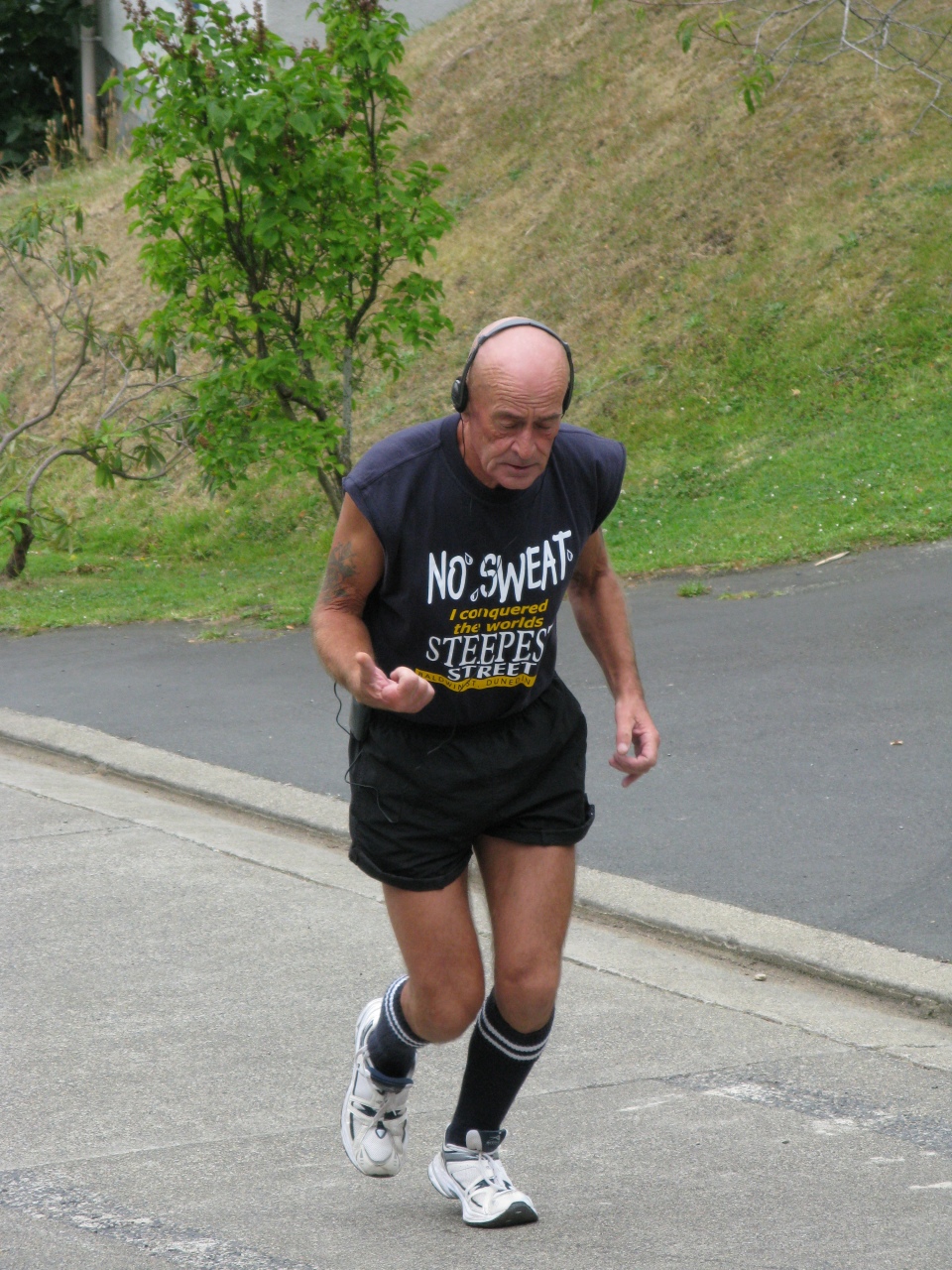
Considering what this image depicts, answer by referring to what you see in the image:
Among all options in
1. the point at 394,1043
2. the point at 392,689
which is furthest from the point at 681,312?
the point at 392,689

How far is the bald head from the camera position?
3027mm

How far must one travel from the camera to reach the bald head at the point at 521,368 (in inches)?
119

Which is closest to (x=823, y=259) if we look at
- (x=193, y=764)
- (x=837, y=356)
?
(x=837, y=356)

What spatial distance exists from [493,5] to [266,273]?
47.6ft

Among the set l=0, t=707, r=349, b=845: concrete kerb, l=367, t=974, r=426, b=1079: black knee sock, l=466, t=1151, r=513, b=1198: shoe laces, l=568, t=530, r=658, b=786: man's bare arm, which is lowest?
l=0, t=707, r=349, b=845: concrete kerb

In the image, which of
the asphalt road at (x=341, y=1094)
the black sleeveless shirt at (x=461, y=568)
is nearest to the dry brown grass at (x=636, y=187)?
the asphalt road at (x=341, y=1094)

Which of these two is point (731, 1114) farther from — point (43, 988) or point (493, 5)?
point (493, 5)

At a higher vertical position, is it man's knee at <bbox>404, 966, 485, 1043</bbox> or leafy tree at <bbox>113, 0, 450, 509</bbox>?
leafy tree at <bbox>113, 0, 450, 509</bbox>

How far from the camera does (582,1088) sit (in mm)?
4086

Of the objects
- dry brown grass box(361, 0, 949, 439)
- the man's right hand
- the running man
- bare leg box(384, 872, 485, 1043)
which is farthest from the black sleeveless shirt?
dry brown grass box(361, 0, 949, 439)

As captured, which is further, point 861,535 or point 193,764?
point 861,535

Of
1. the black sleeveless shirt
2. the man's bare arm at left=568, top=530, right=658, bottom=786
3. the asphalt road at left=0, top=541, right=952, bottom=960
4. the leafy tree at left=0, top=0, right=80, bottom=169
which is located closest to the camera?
the black sleeveless shirt

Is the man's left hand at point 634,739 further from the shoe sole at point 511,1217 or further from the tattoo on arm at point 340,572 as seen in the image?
the shoe sole at point 511,1217

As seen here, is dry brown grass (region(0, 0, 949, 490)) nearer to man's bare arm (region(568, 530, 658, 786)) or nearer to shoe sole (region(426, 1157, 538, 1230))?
man's bare arm (region(568, 530, 658, 786))
